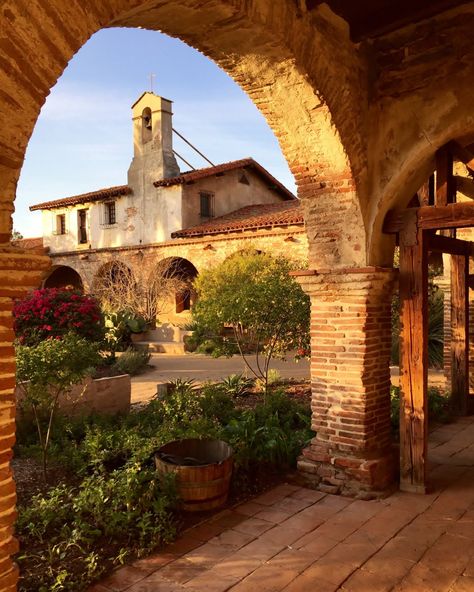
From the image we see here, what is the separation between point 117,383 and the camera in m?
7.98

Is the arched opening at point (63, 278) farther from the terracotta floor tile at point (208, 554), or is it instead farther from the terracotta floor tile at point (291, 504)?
the terracotta floor tile at point (208, 554)

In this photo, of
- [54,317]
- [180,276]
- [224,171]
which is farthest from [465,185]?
[224,171]

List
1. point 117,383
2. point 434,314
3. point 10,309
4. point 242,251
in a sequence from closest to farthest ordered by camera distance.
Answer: point 10,309 → point 117,383 → point 434,314 → point 242,251

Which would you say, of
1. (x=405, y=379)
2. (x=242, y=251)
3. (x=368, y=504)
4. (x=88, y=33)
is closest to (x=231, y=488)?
(x=368, y=504)

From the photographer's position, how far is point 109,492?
4.22m

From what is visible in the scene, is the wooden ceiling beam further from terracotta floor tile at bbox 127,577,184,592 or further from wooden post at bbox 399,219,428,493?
terracotta floor tile at bbox 127,577,184,592

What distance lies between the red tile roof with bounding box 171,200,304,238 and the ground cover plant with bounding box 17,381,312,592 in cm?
1196

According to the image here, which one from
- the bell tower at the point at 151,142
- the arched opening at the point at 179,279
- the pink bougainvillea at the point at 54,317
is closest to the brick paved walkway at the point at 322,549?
the pink bougainvillea at the point at 54,317

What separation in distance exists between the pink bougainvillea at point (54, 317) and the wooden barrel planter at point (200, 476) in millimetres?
5326

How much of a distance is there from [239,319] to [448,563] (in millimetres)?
5642

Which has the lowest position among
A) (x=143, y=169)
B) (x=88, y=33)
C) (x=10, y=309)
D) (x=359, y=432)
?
(x=359, y=432)

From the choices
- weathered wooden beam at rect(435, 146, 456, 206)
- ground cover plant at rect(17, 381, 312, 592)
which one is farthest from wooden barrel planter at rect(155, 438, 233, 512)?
weathered wooden beam at rect(435, 146, 456, 206)

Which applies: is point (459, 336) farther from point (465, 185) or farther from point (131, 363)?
point (131, 363)

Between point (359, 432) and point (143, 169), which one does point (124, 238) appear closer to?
point (143, 169)
